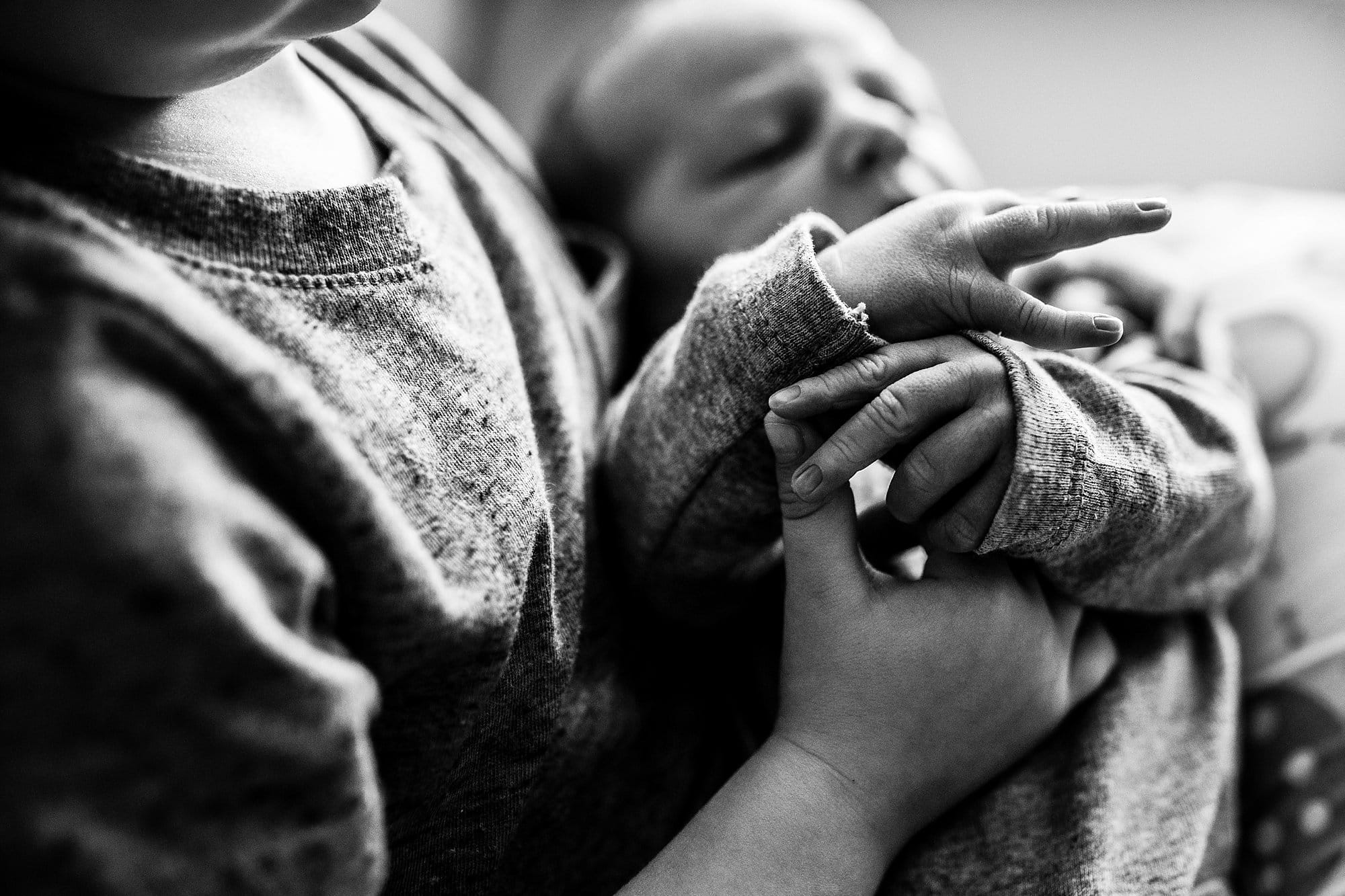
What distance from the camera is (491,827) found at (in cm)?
42

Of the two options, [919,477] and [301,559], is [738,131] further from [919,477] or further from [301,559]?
[301,559]

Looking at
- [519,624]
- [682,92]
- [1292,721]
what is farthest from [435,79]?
[1292,721]

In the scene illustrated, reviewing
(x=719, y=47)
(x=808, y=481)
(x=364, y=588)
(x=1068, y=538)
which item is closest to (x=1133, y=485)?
(x=1068, y=538)

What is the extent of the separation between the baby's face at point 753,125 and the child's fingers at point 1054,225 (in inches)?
10.3

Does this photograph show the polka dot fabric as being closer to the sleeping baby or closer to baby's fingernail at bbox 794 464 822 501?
the sleeping baby

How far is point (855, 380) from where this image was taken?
38 centimetres

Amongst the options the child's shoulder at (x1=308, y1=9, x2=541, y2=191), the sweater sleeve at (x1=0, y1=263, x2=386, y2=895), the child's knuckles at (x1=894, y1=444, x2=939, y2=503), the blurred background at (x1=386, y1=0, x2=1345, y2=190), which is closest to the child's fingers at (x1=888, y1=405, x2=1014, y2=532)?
the child's knuckles at (x1=894, y1=444, x2=939, y2=503)

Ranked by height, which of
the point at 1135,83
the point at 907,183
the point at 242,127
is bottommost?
the point at 1135,83

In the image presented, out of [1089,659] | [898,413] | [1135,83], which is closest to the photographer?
[898,413]

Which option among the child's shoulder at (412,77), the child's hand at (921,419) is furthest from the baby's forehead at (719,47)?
the child's hand at (921,419)

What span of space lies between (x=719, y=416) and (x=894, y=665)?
127 millimetres

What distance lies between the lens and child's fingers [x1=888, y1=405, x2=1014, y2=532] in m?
0.38

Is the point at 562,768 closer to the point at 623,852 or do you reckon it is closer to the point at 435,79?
the point at 623,852

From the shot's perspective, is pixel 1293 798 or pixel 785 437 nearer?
Result: pixel 785 437
